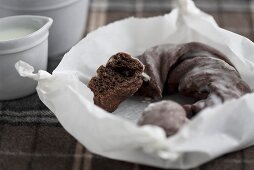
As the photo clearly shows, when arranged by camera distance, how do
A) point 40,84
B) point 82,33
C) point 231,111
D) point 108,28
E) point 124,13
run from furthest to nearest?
point 124,13
point 82,33
point 108,28
point 40,84
point 231,111

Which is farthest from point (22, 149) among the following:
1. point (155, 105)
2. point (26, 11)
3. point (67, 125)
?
point (26, 11)

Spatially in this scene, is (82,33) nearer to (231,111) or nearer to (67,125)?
(67,125)

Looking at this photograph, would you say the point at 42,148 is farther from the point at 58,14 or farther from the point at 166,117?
the point at 58,14

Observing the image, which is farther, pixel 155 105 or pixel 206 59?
pixel 206 59

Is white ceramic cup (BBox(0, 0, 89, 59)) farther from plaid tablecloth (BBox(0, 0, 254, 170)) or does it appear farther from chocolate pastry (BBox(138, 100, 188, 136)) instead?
chocolate pastry (BBox(138, 100, 188, 136))

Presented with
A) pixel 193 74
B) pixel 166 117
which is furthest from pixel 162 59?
pixel 166 117

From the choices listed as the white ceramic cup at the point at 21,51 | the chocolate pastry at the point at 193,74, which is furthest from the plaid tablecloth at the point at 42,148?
the chocolate pastry at the point at 193,74
